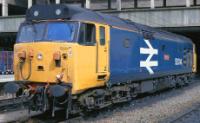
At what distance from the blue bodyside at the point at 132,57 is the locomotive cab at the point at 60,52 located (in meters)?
1.04

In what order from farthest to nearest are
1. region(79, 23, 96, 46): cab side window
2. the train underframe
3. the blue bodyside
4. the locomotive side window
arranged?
1. the blue bodyside
2. the locomotive side window
3. region(79, 23, 96, 46): cab side window
4. the train underframe

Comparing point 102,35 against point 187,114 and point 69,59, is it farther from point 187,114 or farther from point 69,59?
point 187,114

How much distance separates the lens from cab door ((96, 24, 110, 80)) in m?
14.1

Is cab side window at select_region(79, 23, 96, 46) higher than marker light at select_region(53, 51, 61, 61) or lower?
higher

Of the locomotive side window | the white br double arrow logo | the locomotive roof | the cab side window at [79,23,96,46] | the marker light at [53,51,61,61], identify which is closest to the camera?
the marker light at [53,51,61,61]

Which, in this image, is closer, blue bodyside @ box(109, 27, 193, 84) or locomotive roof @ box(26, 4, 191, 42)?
locomotive roof @ box(26, 4, 191, 42)

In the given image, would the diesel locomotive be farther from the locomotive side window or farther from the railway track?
the railway track

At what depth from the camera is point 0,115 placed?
48.9ft

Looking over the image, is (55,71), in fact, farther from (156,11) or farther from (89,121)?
(156,11)

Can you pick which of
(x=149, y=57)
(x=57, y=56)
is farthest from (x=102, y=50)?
(x=149, y=57)

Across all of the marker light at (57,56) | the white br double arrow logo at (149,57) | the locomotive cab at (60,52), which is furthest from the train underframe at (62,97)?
the white br double arrow logo at (149,57)

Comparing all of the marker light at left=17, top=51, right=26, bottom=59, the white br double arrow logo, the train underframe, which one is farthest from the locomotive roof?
the white br double arrow logo

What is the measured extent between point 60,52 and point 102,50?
6.19 ft

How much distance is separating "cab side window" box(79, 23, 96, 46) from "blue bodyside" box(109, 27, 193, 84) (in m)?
1.32
